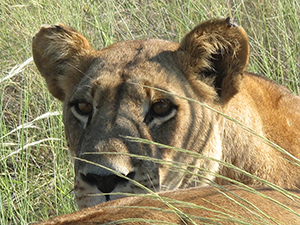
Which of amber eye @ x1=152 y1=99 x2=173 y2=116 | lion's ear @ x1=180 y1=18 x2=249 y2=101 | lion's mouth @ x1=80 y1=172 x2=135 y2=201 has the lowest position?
lion's mouth @ x1=80 y1=172 x2=135 y2=201

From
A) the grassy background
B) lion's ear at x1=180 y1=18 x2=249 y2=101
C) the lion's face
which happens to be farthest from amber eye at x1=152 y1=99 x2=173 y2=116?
the grassy background

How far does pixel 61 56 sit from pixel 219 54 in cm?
97

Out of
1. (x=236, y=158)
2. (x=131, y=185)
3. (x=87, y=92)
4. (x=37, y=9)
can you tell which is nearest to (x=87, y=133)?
(x=87, y=92)

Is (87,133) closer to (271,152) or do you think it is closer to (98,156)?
(98,156)

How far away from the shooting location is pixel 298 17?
5.76m

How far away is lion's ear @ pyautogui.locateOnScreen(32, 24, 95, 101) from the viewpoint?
12.9 feet

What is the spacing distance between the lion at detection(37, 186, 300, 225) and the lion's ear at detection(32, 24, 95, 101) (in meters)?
1.71

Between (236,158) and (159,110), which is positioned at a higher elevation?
(159,110)

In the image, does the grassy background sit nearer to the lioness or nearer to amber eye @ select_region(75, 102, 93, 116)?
amber eye @ select_region(75, 102, 93, 116)

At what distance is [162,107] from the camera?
3.53 m

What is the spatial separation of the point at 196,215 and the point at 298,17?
392 cm

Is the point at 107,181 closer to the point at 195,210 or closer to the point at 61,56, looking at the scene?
the point at 195,210

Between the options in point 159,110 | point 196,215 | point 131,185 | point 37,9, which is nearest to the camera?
point 196,215

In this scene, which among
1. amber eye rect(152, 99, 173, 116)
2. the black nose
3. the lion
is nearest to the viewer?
the lion
